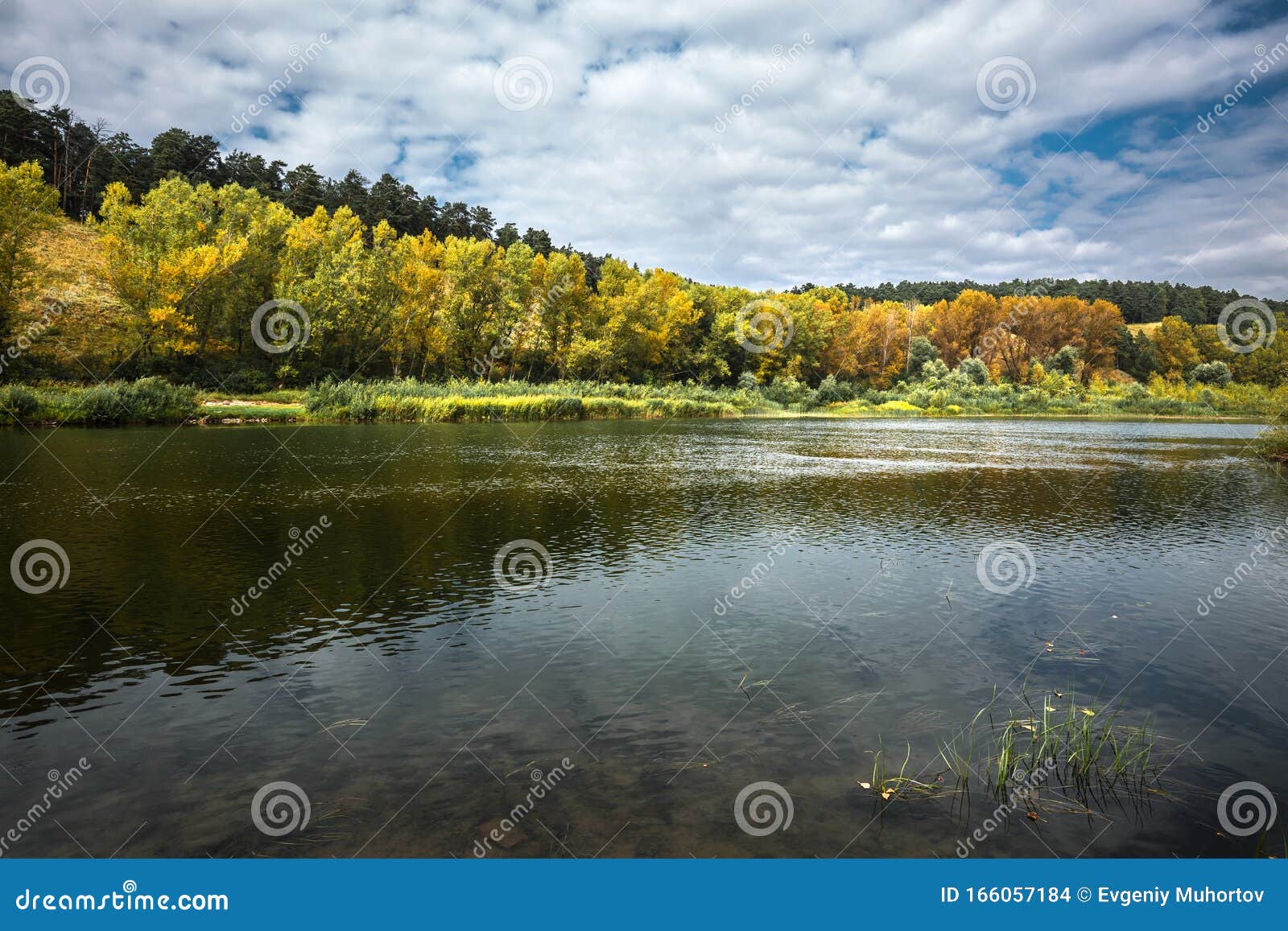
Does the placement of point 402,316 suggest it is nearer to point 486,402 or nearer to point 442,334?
point 442,334

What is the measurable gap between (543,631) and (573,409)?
2069 inches

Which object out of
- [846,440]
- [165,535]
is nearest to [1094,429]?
[846,440]

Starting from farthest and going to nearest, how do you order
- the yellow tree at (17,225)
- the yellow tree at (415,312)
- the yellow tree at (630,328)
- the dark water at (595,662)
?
the yellow tree at (630,328), the yellow tree at (415,312), the yellow tree at (17,225), the dark water at (595,662)

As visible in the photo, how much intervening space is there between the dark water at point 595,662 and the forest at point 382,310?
135 ft

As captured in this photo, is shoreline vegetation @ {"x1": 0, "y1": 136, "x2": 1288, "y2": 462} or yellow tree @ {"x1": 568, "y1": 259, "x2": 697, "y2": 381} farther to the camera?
yellow tree @ {"x1": 568, "y1": 259, "x2": 697, "y2": 381}

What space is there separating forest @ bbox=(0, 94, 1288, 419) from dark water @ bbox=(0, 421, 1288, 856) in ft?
135

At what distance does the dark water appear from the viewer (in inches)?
246

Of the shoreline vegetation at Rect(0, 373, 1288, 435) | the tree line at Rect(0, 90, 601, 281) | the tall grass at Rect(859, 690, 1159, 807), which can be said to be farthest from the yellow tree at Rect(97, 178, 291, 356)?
the tall grass at Rect(859, 690, 1159, 807)

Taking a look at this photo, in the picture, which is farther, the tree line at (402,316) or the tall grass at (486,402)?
the tree line at (402,316)

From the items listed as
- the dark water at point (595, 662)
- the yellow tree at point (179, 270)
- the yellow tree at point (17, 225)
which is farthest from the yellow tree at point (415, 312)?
the dark water at point (595, 662)

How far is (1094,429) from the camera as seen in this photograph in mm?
65625

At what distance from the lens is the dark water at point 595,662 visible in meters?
6.24

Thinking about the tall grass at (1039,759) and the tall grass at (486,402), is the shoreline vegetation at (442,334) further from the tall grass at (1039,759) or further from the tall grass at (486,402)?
the tall grass at (1039,759)

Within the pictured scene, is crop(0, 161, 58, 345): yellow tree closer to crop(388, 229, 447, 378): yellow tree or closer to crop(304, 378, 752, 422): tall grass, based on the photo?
crop(304, 378, 752, 422): tall grass
